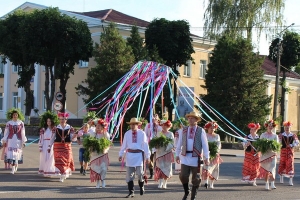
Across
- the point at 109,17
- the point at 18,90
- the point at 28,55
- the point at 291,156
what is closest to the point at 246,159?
the point at 291,156

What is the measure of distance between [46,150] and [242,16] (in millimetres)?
30759

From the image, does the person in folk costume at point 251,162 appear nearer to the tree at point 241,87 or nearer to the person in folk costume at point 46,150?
the person in folk costume at point 46,150

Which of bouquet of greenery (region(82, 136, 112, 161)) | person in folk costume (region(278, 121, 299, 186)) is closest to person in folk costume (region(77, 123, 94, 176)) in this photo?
bouquet of greenery (region(82, 136, 112, 161))

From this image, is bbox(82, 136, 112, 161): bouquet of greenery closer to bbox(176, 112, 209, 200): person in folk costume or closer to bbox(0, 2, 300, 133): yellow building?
bbox(176, 112, 209, 200): person in folk costume

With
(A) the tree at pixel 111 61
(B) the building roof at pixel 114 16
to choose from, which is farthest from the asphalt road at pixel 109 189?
(B) the building roof at pixel 114 16

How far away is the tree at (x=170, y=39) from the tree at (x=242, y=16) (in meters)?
3.12

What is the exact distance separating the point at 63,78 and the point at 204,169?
28554 millimetres

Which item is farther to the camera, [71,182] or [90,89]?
[90,89]

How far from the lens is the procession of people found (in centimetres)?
1330

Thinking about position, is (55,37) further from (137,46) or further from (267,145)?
(267,145)

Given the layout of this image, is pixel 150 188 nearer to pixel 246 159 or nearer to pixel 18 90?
pixel 246 159

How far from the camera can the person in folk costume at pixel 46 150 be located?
17122mm

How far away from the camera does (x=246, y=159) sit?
1767 centimetres

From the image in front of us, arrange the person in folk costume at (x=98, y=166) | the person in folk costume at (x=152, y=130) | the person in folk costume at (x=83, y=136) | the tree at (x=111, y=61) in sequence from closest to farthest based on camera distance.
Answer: the person in folk costume at (x=98, y=166) → the person in folk costume at (x=83, y=136) → the person in folk costume at (x=152, y=130) → the tree at (x=111, y=61)
